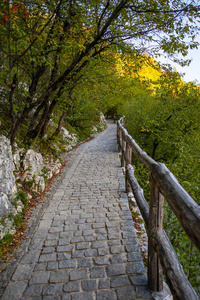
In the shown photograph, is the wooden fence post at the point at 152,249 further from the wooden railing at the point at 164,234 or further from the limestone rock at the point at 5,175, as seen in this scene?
the limestone rock at the point at 5,175

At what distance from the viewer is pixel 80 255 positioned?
2.85 m

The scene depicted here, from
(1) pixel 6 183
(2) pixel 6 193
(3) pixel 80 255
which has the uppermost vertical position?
(1) pixel 6 183

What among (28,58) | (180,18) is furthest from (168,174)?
(180,18)

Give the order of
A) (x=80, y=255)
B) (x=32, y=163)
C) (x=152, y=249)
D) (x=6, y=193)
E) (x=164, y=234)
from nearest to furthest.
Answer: (x=164, y=234), (x=152, y=249), (x=80, y=255), (x=6, y=193), (x=32, y=163)

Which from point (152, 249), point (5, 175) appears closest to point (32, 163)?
point (5, 175)

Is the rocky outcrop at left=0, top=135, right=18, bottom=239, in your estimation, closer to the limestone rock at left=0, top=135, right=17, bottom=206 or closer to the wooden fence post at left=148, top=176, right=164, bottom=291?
the limestone rock at left=0, top=135, right=17, bottom=206

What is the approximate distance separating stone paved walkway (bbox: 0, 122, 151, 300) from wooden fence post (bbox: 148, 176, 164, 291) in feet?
0.51

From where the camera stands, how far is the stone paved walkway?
7.47 ft

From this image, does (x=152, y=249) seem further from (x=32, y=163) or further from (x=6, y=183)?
(x=32, y=163)

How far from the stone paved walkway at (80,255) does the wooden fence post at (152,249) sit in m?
0.16

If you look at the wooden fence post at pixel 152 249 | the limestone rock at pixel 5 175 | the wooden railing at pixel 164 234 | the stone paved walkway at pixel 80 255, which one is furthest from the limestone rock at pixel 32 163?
the wooden fence post at pixel 152 249

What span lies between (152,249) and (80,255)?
1.17 meters

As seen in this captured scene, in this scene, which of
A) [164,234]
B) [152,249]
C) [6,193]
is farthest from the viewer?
[6,193]

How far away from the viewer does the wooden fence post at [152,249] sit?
6.90ft
